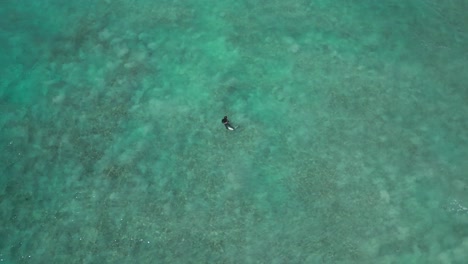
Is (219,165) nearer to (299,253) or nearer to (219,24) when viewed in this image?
(299,253)

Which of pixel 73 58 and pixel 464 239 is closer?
pixel 464 239

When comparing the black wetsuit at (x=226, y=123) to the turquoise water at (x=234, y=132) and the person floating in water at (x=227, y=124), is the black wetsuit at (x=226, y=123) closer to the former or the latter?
the person floating in water at (x=227, y=124)

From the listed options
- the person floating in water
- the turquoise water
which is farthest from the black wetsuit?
the turquoise water

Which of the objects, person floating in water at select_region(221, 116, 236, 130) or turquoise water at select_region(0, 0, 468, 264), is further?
person floating in water at select_region(221, 116, 236, 130)

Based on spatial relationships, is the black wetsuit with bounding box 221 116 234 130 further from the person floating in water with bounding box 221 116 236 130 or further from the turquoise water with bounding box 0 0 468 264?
the turquoise water with bounding box 0 0 468 264

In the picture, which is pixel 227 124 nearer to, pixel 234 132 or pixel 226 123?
pixel 226 123

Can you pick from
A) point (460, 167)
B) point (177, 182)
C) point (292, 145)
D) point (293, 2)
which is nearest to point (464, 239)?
point (460, 167)

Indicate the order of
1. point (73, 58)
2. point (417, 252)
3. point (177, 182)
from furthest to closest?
1. point (73, 58)
2. point (177, 182)
3. point (417, 252)

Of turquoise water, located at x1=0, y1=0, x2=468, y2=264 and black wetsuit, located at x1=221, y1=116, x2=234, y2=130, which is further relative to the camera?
black wetsuit, located at x1=221, y1=116, x2=234, y2=130
